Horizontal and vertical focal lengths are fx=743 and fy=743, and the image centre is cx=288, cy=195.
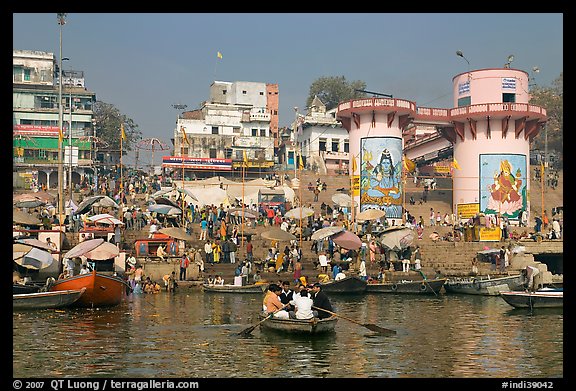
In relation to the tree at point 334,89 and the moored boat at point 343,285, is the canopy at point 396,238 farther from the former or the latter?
the tree at point 334,89

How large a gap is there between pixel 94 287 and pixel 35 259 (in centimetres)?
439

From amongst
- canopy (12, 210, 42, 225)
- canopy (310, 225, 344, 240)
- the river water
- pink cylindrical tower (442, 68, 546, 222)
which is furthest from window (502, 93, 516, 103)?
canopy (12, 210, 42, 225)

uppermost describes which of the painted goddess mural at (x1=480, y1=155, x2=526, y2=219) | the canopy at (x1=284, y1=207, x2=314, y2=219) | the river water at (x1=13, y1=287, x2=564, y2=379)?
the painted goddess mural at (x1=480, y1=155, x2=526, y2=219)

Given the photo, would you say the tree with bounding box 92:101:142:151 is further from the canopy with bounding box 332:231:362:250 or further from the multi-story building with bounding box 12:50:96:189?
the canopy with bounding box 332:231:362:250

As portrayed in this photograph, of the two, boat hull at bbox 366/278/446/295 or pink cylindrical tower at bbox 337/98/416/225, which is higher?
pink cylindrical tower at bbox 337/98/416/225

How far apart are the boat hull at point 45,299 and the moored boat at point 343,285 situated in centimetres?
995

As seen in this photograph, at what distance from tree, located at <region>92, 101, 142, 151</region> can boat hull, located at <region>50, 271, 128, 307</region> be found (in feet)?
157

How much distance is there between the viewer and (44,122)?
6312 cm

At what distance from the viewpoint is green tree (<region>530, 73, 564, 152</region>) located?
2704 inches

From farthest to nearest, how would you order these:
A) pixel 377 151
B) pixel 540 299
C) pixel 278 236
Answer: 1. pixel 377 151
2. pixel 278 236
3. pixel 540 299

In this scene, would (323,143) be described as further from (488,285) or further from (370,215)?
(488,285)

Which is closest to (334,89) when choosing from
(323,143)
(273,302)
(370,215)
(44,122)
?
(323,143)

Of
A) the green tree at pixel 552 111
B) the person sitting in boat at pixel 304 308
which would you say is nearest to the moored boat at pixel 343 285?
the person sitting in boat at pixel 304 308
